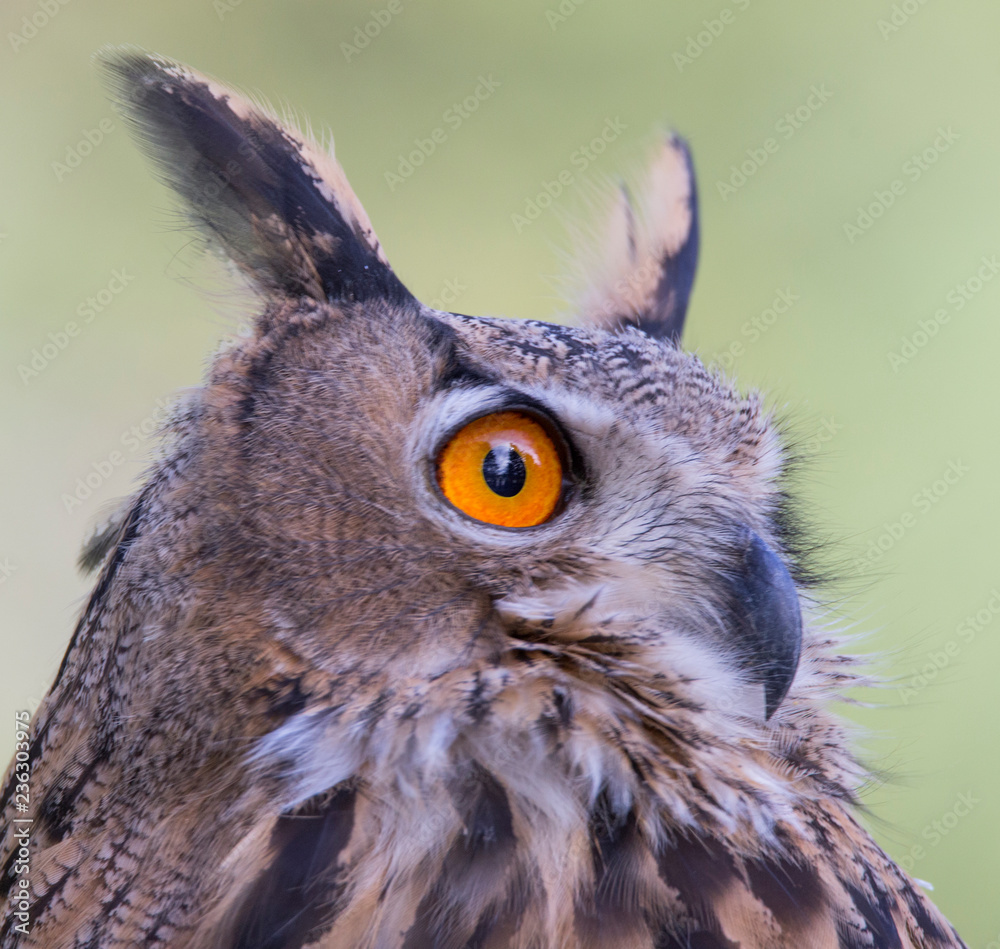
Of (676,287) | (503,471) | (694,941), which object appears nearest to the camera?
(694,941)

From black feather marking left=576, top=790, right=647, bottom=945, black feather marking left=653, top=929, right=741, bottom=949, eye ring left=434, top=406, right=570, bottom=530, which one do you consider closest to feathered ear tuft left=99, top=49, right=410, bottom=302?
eye ring left=434, top=406, right=570, bottom=530

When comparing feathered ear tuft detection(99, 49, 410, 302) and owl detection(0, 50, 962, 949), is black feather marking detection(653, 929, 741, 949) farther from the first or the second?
feathered ear tuft detection(99, 49, 410, 302)

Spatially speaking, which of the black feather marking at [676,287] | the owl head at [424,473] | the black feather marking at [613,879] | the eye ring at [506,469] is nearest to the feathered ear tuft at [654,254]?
the black feather marking at [676,287]

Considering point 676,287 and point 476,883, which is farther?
point 676,287

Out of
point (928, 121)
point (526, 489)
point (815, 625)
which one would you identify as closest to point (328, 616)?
point (526, 489)

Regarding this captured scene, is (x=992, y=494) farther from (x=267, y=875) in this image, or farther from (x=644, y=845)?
(x=267, y=875)

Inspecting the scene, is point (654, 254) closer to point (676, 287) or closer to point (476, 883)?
point (676, 287)

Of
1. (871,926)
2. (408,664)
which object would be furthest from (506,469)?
(871,926)
